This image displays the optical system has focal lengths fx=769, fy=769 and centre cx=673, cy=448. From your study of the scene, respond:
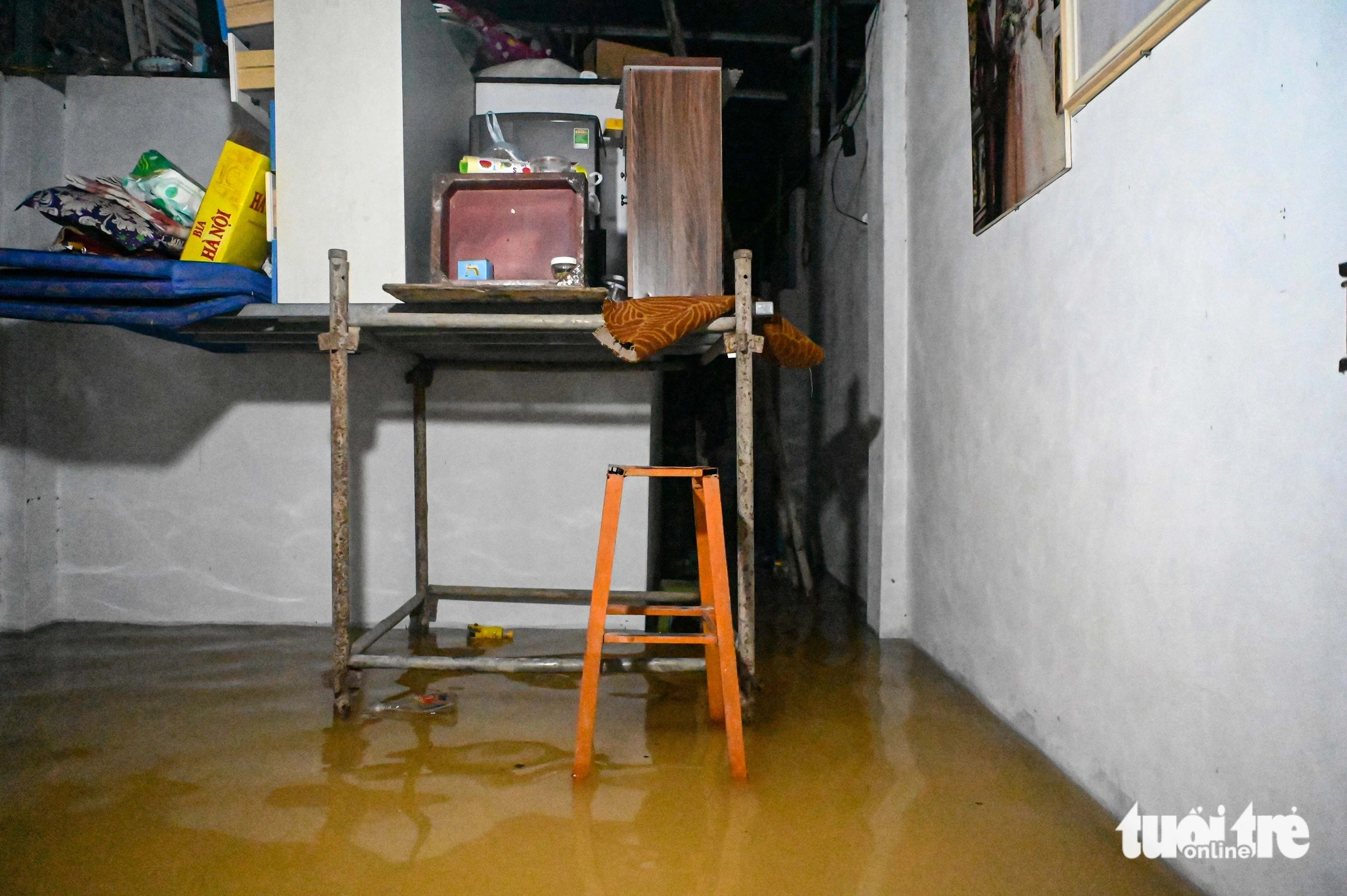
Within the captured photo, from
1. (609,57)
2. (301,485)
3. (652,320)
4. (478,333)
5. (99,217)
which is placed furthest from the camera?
(609,57)

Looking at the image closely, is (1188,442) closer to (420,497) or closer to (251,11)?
(420,497)

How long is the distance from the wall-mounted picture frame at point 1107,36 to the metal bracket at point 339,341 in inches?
69.7

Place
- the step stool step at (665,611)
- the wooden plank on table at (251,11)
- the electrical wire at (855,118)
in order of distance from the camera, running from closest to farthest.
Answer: the step stool step at (665,611) < the wooden plank on table at (251,11) < the electrical wire at (855,118)

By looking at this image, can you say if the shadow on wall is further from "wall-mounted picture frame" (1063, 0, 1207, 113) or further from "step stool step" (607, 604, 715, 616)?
"wall-mounted picture frame" (1063, 0, 1207, 113)

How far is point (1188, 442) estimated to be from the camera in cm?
129

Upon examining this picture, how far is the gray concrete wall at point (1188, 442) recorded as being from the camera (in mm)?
1034

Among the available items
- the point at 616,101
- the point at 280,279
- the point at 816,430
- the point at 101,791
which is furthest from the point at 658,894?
the point at 816,430

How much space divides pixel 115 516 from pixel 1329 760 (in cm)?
361

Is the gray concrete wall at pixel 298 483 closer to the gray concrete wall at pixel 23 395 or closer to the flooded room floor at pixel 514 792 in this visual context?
the gray concrete wall at pixel 23 395

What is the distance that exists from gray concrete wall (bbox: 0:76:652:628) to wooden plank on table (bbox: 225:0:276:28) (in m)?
1.14

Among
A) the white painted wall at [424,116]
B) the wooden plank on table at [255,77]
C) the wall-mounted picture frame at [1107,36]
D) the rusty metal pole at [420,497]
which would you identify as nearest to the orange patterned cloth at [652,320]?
the white painted wall at [424,116]

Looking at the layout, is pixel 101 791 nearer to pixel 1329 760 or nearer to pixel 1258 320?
pixel 1329 760

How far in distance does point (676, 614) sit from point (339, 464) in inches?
40.0

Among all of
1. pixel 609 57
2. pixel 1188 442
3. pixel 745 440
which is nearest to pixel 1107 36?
pixel 1188 442
